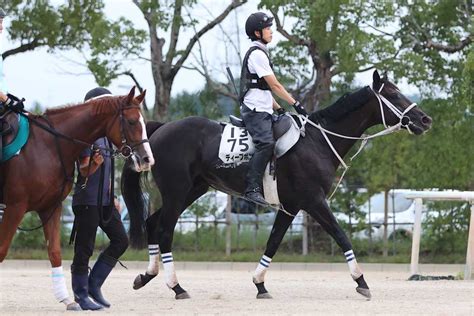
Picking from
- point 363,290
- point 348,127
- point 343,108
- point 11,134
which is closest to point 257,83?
point 343,108

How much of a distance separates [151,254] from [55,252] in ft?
8.68

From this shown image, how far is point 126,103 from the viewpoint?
38.3 ft

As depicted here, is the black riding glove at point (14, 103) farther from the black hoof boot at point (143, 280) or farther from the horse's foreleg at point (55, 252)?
the black hoof boot at point (143, 280)

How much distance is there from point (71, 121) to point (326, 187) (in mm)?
3605

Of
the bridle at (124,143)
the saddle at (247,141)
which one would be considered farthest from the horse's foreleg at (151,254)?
the bridle at (124,143)

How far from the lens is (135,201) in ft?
48.0

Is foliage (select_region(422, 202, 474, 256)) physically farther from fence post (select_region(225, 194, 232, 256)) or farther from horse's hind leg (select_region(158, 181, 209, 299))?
horse's hind leg (select_region(158, 181, 209, 299))

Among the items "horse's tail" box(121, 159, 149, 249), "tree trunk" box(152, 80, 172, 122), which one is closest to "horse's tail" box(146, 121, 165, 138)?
"horse's tail" box(121, 159, 149, 249)

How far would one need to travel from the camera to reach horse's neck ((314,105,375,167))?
1435 centimetres

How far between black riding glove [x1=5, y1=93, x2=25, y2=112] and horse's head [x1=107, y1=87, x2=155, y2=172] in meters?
0.90

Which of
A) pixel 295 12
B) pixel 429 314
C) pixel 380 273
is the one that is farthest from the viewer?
pixel 295 12

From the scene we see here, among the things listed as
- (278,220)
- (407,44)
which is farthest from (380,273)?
(278,220)

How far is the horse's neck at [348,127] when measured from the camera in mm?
14350

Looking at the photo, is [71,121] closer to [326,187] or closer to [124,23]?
[326,187]
